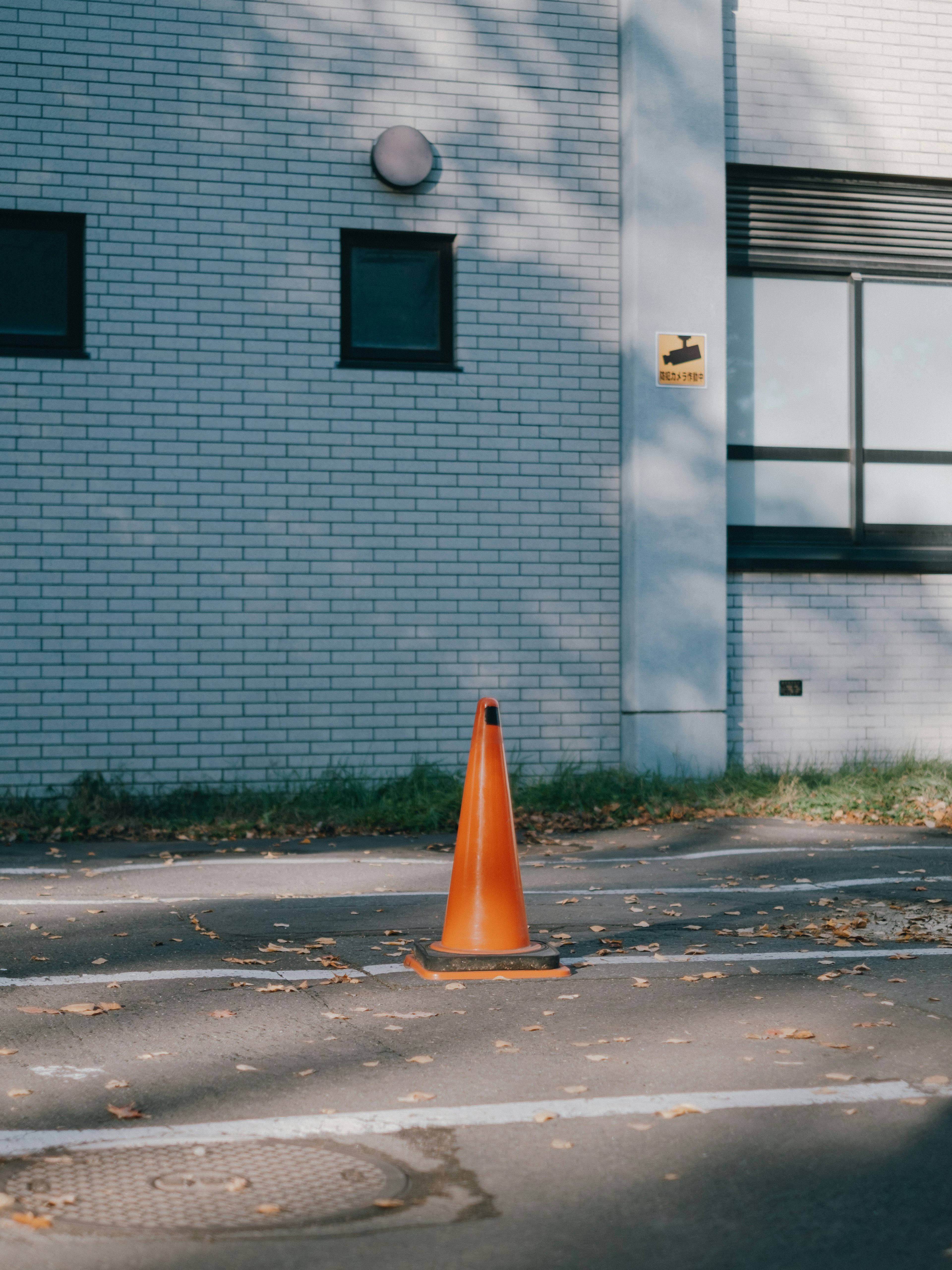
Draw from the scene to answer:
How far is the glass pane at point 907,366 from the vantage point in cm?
1233

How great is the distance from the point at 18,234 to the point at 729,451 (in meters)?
5.86

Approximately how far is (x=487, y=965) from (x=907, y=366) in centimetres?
872

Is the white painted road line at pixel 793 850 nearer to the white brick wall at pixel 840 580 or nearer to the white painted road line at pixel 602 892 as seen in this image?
the white painted road line at pixel 602 892

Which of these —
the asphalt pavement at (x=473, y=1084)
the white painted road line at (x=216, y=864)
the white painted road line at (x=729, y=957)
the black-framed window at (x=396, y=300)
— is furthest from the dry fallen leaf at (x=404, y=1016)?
the black-framed window at (x=396, y=300)

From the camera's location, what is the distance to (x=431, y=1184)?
3.30 m

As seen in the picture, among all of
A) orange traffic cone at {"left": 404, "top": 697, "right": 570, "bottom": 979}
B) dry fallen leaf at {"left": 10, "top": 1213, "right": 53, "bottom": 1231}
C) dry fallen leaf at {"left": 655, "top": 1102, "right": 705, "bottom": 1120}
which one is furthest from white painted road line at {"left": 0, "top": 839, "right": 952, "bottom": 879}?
dry fallen leaf at {"left": 10, "top": 1213, "right": 53, "bottom": 1231}

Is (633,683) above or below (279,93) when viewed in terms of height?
below

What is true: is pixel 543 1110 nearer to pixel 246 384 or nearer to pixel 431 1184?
pixel 431 1184

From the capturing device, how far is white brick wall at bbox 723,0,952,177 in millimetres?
11875

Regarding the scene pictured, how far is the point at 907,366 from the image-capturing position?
1245 centimetres

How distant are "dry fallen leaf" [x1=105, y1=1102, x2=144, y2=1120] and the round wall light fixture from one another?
8481 mm

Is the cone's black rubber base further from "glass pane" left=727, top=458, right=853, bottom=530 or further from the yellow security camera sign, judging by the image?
"glass pane" left=727, top=458, right=853, bottom=530

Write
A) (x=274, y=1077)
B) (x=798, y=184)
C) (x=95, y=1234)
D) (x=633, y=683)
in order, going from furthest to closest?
(x=798, y=184), (x=633, y=683), (x=274, y=1077), (x=95, y=1234)

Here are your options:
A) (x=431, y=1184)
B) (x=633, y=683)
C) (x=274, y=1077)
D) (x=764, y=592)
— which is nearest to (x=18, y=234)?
(x=633, y=683)
